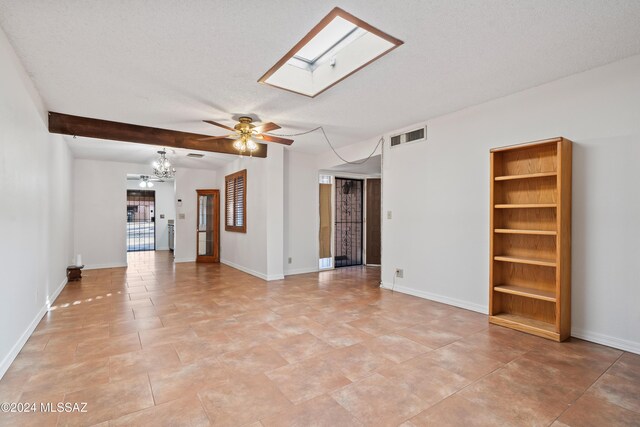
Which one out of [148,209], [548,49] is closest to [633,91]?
[548,49]

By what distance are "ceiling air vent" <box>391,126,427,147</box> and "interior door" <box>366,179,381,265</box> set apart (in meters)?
2.64

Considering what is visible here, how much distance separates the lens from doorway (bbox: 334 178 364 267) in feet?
24.3

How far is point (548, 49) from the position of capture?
2.62 metres

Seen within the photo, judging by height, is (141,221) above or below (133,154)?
below

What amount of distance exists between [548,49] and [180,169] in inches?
317

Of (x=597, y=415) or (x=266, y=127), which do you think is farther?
(x=266, y=127)

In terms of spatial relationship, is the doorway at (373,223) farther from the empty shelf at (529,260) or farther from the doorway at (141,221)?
the doorway at (141,221)

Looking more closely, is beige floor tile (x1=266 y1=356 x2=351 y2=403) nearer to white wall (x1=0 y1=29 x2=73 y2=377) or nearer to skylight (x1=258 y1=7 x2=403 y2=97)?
white wall (x1=0 y1=29 x2=73 y2=377)

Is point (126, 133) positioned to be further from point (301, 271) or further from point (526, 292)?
point (526, 292)

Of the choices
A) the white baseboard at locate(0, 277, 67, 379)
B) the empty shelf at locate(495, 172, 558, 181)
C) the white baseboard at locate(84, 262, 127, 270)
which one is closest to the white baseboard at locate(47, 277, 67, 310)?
the white baseboard at locate(0, 277, 67, 379)

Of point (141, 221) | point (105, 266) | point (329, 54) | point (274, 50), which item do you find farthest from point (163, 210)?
point (274, 50)

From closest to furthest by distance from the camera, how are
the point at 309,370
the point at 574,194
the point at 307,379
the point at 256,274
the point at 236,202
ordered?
the point at 307,379, the point at 309,370, the point at 574,194, the point at 256,274, the point at 236,202

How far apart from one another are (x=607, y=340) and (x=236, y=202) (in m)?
6.58

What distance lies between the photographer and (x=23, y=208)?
2.93 metres
